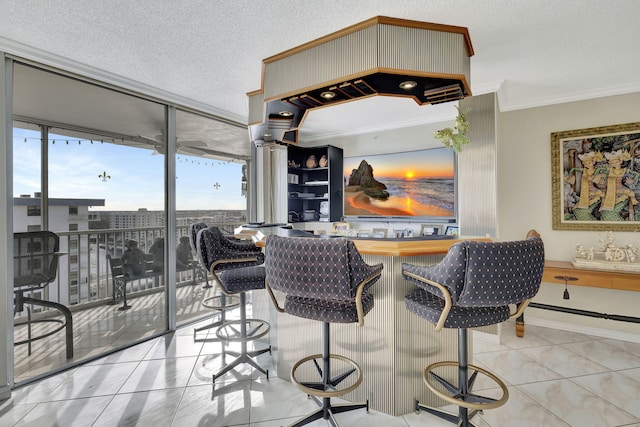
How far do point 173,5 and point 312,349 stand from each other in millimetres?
2373

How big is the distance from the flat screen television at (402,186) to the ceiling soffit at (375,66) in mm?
2186

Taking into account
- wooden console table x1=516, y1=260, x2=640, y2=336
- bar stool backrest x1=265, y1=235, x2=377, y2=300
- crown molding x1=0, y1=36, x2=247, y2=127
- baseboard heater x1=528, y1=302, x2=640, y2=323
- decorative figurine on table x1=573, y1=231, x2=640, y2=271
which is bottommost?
baseboard heater x1=528, y1=302, x2=640, y2=323

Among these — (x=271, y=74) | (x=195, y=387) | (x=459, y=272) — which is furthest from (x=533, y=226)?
(x=195, y=387)

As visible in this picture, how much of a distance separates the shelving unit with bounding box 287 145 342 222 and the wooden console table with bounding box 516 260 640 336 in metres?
2.83

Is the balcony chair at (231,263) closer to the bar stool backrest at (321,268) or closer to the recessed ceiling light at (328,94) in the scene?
the bar stool backrest at (321,268)

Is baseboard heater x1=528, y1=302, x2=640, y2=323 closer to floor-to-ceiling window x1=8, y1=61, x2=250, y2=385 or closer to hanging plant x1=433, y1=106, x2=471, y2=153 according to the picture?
hanging plant x1=433, y1=106, x2=471, y2=153

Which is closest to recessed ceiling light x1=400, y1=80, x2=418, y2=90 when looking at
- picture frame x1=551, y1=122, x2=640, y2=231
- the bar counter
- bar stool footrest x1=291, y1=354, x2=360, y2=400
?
the bar counter

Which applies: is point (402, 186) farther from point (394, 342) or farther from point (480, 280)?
point (480, 280)

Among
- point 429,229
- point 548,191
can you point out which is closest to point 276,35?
point 429,229

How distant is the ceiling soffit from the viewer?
5.40ft

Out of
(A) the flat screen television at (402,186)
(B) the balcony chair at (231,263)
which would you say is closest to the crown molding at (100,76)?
(B) the balcony chair at (231,263)

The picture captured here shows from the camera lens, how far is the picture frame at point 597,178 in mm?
3018

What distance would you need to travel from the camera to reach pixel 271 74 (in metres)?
2.05

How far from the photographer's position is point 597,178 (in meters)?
3.16
